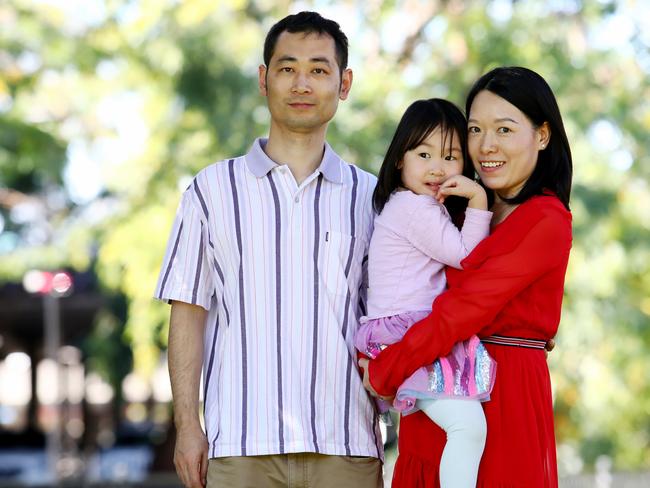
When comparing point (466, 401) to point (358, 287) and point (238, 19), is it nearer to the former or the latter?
point (358, 287)

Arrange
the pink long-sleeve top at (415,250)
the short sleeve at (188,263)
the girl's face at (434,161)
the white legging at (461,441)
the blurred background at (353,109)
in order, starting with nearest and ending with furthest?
the white legging at (461,441)
the pink long-sleeve top at (415,250)
the girl's face at (434,161)
the short sleeve at (188,263)
the blurred background at (353,109)

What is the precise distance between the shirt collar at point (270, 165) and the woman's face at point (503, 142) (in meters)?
0.43

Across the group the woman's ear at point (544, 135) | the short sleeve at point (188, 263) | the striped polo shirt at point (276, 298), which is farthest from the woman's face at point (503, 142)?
the short sleeve at point (188, 263)

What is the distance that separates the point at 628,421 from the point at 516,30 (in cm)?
408

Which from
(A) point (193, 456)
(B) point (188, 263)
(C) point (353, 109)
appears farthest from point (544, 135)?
(C) point (353, 109)

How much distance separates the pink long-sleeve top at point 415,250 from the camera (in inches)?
118

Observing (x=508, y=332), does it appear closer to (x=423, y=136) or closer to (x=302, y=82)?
(x=423, y=136)

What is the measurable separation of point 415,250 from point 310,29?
752 millimetres

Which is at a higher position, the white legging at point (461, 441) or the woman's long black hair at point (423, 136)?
the woman's long black hair at point (423, 136)

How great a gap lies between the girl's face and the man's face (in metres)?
0.32

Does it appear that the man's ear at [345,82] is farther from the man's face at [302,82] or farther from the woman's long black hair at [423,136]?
Answer: the woman's long black hair at [423,136]

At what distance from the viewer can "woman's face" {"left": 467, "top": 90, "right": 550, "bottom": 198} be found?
303 centimetres

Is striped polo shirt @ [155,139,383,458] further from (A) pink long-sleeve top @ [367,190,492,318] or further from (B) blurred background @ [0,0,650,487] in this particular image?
(B) blurred background @ [0,0,650,487]

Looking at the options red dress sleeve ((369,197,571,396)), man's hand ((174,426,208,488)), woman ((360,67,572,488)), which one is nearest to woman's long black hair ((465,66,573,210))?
woman ((360,67,572,488))
